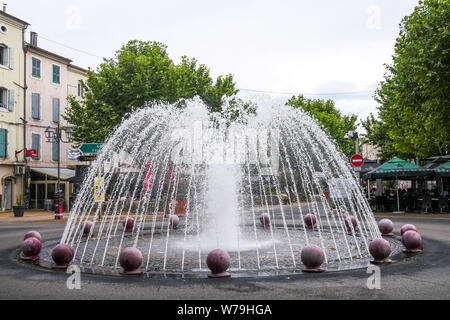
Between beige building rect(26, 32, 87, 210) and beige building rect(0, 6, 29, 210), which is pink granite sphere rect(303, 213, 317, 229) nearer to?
beige building rect(26, 32, 87, 210)

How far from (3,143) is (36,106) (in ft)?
15.1

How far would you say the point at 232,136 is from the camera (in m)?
16.7

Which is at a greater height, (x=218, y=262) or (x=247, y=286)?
(x=218, y=262)

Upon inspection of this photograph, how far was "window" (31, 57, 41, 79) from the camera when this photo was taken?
34.6 meters

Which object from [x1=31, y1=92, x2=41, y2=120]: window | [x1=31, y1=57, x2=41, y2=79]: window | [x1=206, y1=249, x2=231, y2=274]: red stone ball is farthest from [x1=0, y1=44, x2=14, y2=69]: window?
[x1=206, y1=249, x2=231, y2=274]: red stone ball

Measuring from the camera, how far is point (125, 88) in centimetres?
2884

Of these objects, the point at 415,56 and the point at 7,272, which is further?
the point at 415,56

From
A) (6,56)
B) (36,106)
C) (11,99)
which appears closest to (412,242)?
(11,99)

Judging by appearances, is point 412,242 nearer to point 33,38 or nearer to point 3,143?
point 3,143

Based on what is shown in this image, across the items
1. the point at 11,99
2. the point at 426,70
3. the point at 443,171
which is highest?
the point at 11,99

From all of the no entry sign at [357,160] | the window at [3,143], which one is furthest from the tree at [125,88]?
the no entry sign at [357,160]
